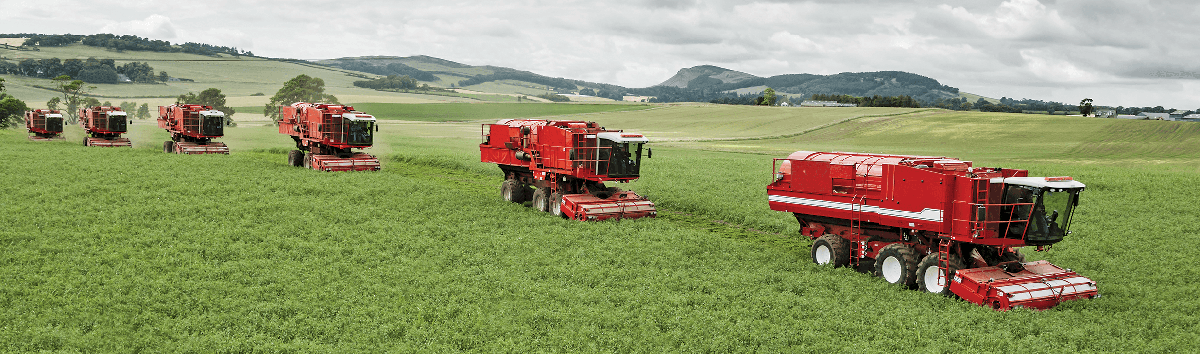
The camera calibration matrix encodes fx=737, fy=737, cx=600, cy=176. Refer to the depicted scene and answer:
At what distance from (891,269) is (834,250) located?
186 centimetres

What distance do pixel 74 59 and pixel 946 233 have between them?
19049cm

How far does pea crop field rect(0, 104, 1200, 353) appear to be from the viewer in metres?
13.5

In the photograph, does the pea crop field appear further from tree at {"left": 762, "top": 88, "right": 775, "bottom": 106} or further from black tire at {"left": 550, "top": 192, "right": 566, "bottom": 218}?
tree at {"left": 762, "top": 88, "right": 775, "bottom": 106}

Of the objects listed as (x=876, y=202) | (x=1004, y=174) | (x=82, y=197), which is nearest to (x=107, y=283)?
(x=82, y=197)

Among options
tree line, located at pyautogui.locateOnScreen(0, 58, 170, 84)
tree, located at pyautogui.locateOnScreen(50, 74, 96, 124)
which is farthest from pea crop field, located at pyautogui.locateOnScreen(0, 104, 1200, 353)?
tree line, located at pyautogui.locateOnScreen(0, 58, 170, 84)

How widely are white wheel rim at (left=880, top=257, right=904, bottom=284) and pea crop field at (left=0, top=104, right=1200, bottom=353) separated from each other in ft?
2.21

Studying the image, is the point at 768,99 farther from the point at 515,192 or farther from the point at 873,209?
the point at 873,209

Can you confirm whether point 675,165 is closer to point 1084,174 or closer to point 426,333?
point 1084,174

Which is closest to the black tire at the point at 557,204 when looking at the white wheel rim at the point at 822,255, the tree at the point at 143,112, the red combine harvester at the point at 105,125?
the white wheel rim at the point at 822,255

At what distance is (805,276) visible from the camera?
58.5 ft

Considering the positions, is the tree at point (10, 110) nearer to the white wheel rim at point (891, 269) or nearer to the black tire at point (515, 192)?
the black tire at point (515, 192)

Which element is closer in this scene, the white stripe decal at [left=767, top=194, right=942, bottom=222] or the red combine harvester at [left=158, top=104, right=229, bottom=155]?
the white stripe decal at [left=767, top=194, right=942, bottom=222]

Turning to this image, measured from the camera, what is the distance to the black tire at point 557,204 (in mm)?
26859

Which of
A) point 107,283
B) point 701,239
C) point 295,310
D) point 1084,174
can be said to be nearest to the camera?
point 295,310
